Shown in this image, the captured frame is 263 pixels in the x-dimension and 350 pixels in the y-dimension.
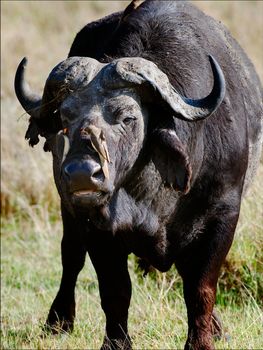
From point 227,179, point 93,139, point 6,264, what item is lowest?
point 6,264

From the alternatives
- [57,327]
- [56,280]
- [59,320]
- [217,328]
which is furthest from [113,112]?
[56,280]

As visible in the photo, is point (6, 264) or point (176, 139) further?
point (6, 264)

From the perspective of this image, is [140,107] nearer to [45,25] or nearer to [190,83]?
[190,83]

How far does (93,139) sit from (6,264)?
4.80 metres

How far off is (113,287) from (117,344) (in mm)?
349

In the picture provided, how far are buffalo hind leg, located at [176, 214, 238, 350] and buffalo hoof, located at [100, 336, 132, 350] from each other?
43 cm

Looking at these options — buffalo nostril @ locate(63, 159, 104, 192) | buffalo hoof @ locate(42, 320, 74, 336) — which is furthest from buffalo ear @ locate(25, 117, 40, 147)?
buffalo hoof @ locate(42, 320, 74, 336)

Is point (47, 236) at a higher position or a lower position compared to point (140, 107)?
lower

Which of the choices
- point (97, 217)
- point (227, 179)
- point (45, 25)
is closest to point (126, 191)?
point (97, 217)

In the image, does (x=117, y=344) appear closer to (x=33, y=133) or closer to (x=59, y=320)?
(x=59, y=320)

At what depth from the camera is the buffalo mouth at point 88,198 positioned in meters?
4.95

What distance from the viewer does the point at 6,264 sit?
375 inches

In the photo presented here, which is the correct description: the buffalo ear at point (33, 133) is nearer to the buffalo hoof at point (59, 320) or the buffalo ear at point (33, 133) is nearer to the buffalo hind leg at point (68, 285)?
the buffalo hind leg at point (68, 285)

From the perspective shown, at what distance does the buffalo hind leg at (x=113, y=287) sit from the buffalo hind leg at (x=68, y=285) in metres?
1.10
